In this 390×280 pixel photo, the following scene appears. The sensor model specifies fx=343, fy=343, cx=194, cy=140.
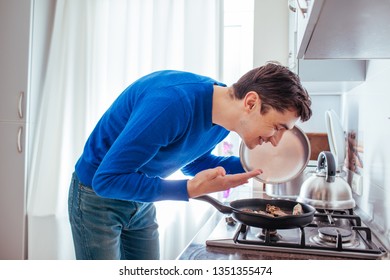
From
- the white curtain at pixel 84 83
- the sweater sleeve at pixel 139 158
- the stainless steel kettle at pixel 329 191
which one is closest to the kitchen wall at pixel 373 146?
the stainless steel kettle at pixel 329 191

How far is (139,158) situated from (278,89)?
34 cm

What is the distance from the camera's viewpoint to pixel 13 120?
5.65 ft

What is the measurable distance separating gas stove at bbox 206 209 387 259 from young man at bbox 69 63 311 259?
16 centimetres

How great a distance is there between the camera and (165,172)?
948mm

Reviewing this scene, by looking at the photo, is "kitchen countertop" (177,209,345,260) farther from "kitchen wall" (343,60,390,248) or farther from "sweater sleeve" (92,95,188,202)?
"kitchen wall" (343,60,390,248)

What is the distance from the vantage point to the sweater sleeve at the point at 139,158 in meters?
0.70

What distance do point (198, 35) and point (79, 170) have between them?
1016mm

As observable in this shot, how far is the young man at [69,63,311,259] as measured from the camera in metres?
0.71

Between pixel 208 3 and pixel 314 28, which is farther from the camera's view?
pixel 208 3

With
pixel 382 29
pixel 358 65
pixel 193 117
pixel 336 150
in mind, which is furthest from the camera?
pixel 336 150

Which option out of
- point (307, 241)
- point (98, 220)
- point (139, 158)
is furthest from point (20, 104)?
point (307, 241)

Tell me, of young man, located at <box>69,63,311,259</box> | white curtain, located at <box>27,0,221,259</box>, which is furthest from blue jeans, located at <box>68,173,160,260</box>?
white curtain, located at <box>27,0,221,259</box>
